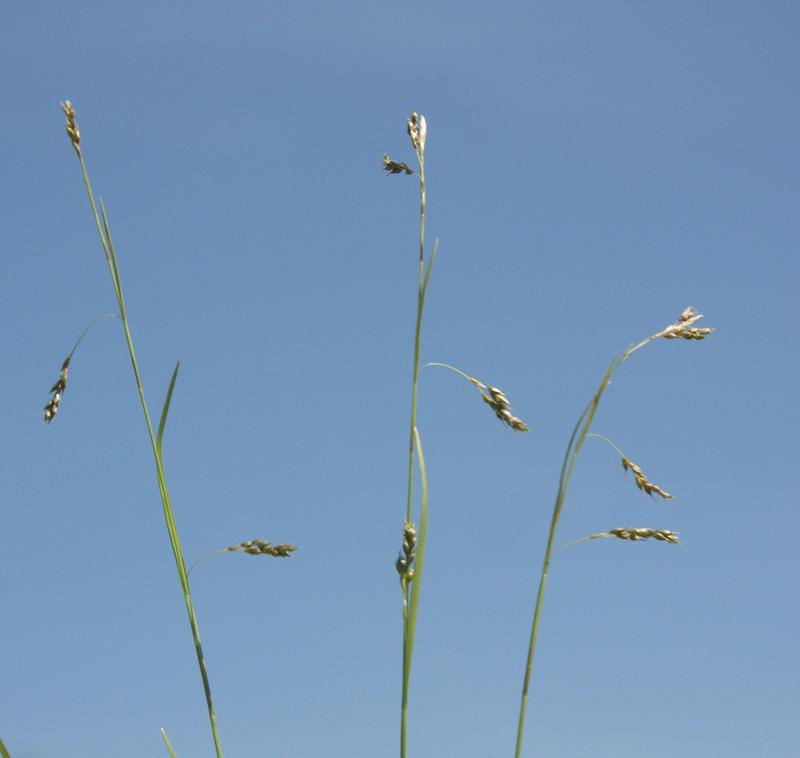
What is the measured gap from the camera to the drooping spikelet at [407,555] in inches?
88.8

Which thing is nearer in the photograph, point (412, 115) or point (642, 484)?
point (642, 484)

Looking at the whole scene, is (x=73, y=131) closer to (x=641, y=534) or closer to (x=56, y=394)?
(x=56, y=394)

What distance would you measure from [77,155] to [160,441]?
0.88 m

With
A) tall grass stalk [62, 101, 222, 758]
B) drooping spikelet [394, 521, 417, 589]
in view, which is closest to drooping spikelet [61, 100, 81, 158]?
tall grass stalk [62, 101, 222, 758]

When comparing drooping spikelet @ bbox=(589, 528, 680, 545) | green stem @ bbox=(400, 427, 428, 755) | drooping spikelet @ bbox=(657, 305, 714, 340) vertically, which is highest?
drooping spikelet @ bbox=(657, 305, 714, 340)

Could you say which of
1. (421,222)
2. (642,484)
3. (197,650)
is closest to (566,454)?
(642,484)

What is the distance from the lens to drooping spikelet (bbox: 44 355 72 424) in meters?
2.98

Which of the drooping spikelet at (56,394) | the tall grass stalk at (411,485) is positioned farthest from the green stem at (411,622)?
the drooping spikelet at (56,394)

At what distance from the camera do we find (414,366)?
109 inches

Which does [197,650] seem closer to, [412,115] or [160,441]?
[160,441]

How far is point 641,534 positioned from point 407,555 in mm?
668

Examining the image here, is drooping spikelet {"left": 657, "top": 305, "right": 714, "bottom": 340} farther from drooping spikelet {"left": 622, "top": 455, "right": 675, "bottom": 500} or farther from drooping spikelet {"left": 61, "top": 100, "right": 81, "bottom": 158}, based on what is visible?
drooping spikelet {"left": 61, "top": 100, "right": 81, "bottom": 158}

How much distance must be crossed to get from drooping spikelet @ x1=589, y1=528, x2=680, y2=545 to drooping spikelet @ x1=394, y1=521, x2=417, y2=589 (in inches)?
22.1

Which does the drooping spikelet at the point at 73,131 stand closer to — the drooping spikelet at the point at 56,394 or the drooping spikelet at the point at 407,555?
the drooping spikelet at the point at 56,394
